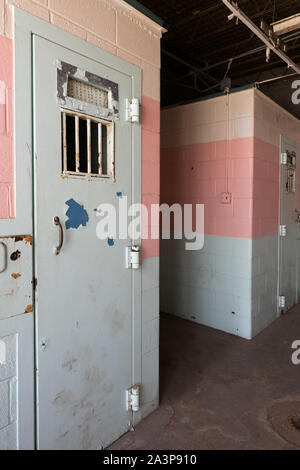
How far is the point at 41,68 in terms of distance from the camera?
56.7 inches

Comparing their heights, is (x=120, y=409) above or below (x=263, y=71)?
below

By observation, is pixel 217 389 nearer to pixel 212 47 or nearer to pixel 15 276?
pixel 15 276

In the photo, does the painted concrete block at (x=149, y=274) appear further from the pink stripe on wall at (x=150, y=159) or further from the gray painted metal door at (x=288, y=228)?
the gray painted metal door at (x=288, y=228)

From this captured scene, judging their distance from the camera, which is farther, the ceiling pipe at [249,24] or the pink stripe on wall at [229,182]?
the pink stripe on wall at [229,182]

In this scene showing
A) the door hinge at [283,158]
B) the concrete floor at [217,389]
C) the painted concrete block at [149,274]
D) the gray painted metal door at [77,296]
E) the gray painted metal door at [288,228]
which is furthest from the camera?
the gray painted metal door at [288,228]

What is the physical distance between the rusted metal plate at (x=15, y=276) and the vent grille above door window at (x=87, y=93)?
74 centimetres

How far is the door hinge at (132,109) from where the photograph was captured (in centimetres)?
185

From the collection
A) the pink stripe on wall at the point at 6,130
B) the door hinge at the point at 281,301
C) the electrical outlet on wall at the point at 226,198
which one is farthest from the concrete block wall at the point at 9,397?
the door hinge at the point at 281,301

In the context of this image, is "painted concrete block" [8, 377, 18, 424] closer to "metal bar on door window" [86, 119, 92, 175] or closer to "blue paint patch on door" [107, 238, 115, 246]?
"blue paint patch on door" [107, 238, 115, 246]

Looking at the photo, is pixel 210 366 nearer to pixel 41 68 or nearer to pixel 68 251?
pixel 68 251

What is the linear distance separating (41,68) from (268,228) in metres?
2.89

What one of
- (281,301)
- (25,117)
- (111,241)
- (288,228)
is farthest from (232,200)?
(25,117)

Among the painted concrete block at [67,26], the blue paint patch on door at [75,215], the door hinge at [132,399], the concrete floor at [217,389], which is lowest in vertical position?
the concrete floor at [217,389]
